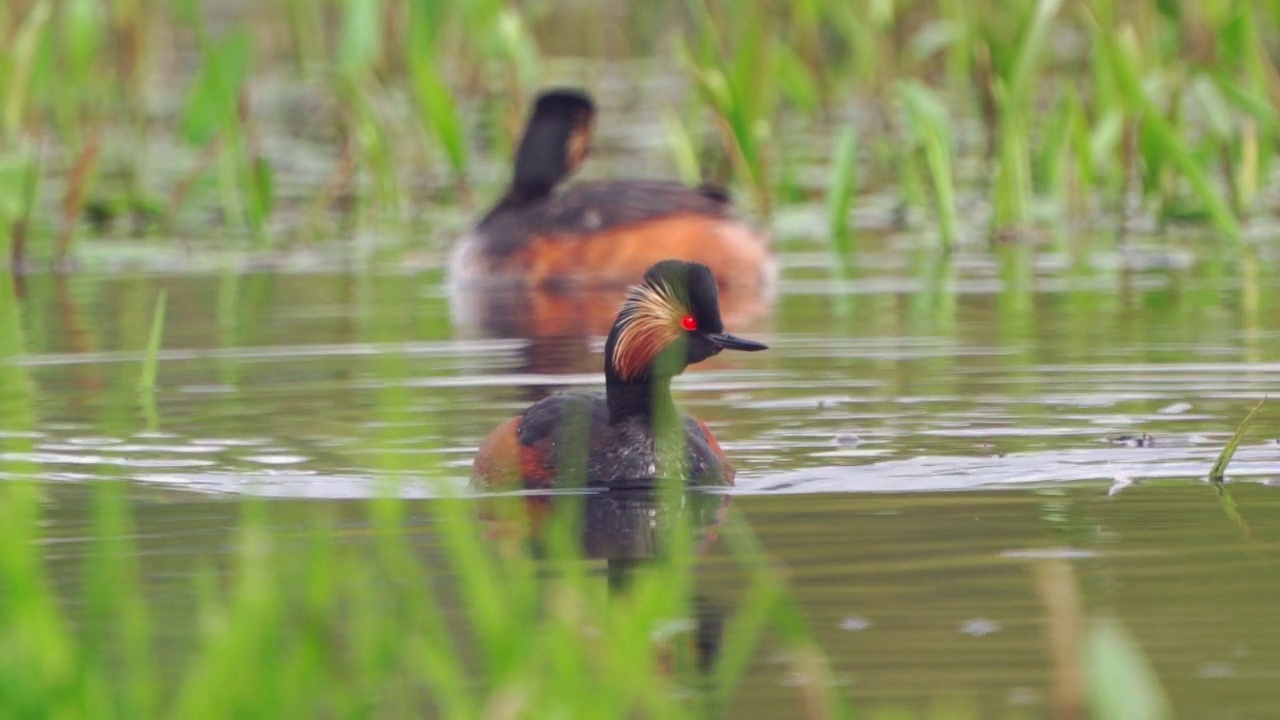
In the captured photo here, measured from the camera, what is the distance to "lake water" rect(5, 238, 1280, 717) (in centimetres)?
530

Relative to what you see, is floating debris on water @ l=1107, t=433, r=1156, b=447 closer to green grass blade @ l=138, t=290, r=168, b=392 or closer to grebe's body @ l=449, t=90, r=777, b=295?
green grass blade @ l=138, t=290, r=168, b=392

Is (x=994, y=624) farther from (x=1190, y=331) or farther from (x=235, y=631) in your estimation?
(x=1190, y=331)

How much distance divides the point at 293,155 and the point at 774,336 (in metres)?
9.24

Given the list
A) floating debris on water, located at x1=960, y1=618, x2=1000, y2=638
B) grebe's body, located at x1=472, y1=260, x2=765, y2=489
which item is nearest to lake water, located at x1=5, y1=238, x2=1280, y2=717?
floating debris on water, located at x1=960, y1=618, x2=1000, y2=638

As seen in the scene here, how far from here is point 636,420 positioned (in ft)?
24.6

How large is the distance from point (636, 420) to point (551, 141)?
7.23 metres

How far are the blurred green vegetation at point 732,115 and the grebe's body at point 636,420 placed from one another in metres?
5.23

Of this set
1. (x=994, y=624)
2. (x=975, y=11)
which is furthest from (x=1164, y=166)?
Answer: (x=994, y=624)

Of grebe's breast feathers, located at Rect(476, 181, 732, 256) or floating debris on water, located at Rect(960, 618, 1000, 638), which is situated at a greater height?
floating debris on water, located at Rect(960, 618, 1000, 638)

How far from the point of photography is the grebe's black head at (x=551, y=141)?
47.7 feet

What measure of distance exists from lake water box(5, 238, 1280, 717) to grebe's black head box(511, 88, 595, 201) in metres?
0.91

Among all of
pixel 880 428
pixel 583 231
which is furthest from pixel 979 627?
pixel 583 231

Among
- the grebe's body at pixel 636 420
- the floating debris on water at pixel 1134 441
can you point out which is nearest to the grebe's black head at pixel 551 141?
the grebe's body at pixel 636 420

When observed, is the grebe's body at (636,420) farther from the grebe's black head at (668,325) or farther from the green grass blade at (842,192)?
the green grass blade at (842,192)
